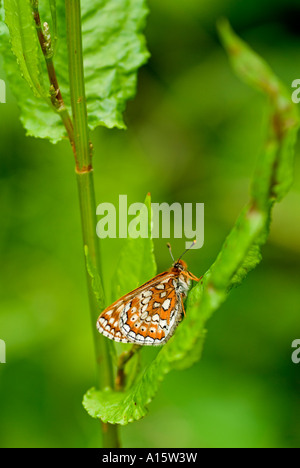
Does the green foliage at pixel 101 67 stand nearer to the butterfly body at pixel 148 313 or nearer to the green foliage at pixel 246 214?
the butterfly body at pixel 148 313

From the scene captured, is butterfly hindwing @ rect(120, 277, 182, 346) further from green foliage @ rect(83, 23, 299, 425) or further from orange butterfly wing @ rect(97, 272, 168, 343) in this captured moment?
green foliage @ rect(83, 23, 299, 425)

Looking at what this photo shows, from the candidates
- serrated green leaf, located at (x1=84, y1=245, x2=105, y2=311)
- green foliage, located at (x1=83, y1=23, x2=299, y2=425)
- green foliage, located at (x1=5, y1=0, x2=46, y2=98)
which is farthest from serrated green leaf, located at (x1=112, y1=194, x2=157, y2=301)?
green foliage, located at (x1=5, y1=0, x2=46, y2=98)

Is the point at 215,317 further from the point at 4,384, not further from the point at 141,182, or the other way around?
the point at 4,384

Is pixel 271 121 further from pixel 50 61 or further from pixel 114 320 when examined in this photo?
pixel 114 320

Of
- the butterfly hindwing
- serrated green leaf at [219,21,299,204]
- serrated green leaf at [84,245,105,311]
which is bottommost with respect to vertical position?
the butterfly hindwing

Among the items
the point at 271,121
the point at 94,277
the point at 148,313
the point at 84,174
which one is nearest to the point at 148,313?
the point at 148,313
